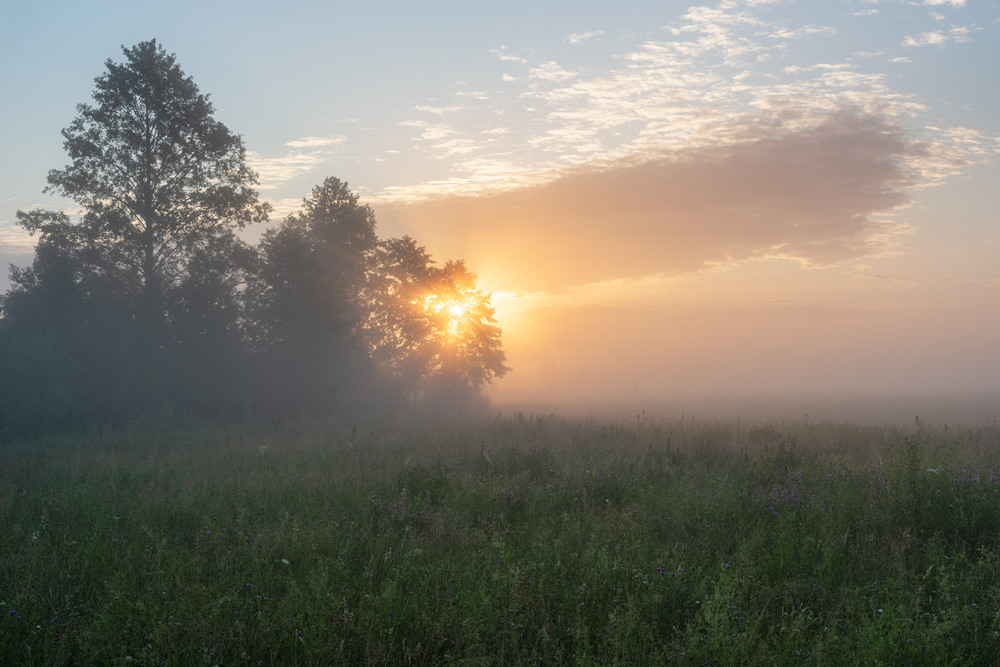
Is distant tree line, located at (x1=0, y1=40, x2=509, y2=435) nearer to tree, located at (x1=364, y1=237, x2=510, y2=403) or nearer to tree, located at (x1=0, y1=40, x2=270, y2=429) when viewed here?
tree, located at (x1=0, y1=40, x2=270, y2=429)

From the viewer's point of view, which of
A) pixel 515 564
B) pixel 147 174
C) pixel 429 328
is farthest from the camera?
pixel 429 328

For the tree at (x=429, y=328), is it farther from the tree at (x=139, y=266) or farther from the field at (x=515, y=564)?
the field at (x=515, y=564)

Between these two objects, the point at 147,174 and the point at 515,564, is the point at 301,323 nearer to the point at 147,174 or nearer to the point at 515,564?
the point at 147,174

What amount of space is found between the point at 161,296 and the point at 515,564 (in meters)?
25.0

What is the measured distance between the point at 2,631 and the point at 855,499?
28.3 feet

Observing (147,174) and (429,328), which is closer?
(147,174)

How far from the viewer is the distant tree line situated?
22359mm

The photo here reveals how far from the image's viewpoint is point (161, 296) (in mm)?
25469

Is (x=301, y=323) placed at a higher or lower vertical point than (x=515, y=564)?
higher

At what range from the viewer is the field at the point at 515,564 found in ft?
14.2

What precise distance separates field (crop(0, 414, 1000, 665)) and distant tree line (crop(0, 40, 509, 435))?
13.1 m

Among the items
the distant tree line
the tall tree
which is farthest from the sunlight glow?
the tall tree

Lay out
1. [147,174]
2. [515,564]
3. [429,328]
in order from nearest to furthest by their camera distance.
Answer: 1. [515,564]
2. [147,174]
3. [429,328]

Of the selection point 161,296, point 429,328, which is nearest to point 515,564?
point 161,296
